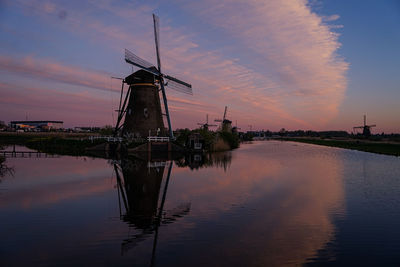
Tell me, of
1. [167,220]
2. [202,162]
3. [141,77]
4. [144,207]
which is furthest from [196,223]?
[141,77]

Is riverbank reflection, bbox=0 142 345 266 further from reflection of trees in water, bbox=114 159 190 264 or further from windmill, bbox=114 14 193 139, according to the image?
windmill, bbox=114 14 193 139

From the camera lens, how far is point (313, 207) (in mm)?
11258

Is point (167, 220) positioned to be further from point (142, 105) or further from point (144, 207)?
point (142, 105)

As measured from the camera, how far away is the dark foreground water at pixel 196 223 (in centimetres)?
654

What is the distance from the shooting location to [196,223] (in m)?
8.98

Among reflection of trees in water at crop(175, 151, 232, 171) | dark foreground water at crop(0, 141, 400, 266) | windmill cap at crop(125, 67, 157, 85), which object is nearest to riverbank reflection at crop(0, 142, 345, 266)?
dark foreground water at crop(0, 141, 400, 266)

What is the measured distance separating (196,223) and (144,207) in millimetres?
2815

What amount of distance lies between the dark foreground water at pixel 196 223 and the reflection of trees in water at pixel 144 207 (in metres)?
0.03

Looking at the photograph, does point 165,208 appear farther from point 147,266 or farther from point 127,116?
point 127,116

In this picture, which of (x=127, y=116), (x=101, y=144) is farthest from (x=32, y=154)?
(x=127, y=116)

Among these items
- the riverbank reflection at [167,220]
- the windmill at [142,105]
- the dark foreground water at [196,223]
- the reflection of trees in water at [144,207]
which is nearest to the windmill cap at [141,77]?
the windmill at [142,105]

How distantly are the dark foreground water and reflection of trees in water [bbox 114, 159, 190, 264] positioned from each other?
35 millimetres

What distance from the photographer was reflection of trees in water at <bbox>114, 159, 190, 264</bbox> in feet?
26.5

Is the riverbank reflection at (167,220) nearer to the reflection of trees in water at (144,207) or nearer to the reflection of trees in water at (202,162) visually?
the reflection of trees in water at (144,207)
